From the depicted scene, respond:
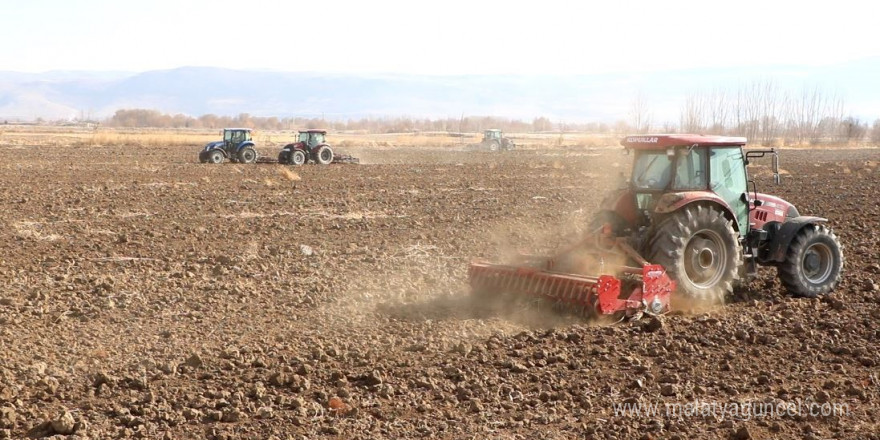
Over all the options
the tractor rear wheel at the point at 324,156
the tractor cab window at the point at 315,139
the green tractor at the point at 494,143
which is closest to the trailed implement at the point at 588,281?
the tractor rear wheel at the point at 324,156

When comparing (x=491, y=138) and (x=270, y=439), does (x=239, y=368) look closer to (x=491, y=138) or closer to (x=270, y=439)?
(x=270, y=439)

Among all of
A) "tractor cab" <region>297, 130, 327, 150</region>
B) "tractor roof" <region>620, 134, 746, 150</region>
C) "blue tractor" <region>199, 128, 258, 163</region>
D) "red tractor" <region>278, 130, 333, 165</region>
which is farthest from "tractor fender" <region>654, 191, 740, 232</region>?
"blue tractor" <region>199, 128, 258, 163</region>

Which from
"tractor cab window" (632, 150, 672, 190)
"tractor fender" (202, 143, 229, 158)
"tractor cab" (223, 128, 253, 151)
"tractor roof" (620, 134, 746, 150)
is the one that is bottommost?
"tractor fender" (202, 143, 229, 158)

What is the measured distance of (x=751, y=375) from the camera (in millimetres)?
7457

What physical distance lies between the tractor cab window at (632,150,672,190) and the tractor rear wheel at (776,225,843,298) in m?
1.72

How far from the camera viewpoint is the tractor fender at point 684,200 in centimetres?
945

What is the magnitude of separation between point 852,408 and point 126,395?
5.40 meters

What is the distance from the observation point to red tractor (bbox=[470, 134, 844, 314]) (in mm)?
9203

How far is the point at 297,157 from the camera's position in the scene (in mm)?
34906

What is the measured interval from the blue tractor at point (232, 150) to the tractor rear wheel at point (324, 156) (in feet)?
8.02

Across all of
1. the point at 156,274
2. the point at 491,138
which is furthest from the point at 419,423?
the point at 491,138

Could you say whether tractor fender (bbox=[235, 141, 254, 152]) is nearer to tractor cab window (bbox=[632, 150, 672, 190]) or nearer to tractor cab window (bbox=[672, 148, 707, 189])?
tractor cab window (bbox=[632, 150, 672, 190])

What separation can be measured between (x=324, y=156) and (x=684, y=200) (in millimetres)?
27116

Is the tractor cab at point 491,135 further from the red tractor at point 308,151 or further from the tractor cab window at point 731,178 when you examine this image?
the tractor cab window at point 731,178
